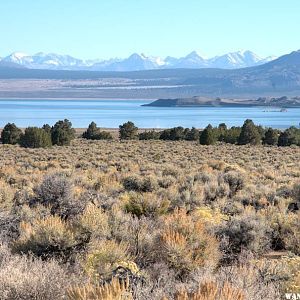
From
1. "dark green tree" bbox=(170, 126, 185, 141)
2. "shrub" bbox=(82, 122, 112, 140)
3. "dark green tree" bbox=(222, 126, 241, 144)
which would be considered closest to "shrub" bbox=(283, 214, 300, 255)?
"dark green tree" bbox=(222, 126, 241, 144)

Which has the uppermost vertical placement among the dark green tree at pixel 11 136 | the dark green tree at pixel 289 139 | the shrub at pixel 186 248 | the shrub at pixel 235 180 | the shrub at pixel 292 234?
the shrub at pixel 186 248

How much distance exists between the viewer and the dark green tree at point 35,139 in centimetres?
4097

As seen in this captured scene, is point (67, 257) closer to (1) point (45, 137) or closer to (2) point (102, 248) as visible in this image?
(2) point (102, 248)

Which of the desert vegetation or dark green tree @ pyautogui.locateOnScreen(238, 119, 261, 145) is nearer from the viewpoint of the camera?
the desert vegetation

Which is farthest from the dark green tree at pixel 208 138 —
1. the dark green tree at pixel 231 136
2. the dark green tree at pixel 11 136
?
the dark green tree at pixel 11 136

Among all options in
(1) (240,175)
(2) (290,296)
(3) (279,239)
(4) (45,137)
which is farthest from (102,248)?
(4) (45,137)

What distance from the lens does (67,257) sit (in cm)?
692

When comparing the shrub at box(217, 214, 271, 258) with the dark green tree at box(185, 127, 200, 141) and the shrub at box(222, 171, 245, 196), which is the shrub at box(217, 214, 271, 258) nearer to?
the shrub at box(222, 171, 245, 196)

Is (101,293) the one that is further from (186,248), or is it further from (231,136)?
(231,136)

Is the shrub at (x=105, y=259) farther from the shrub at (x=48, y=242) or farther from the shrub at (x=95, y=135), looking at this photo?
the shrub at (x=95, y=135)

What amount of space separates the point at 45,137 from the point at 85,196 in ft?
99.1

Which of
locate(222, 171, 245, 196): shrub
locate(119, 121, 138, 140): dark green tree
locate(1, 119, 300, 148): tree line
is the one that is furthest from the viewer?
locate(119, 121, 138, 140): dark green tree

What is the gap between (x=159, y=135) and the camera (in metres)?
56.0

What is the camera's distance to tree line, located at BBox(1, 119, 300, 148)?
1657 inches
